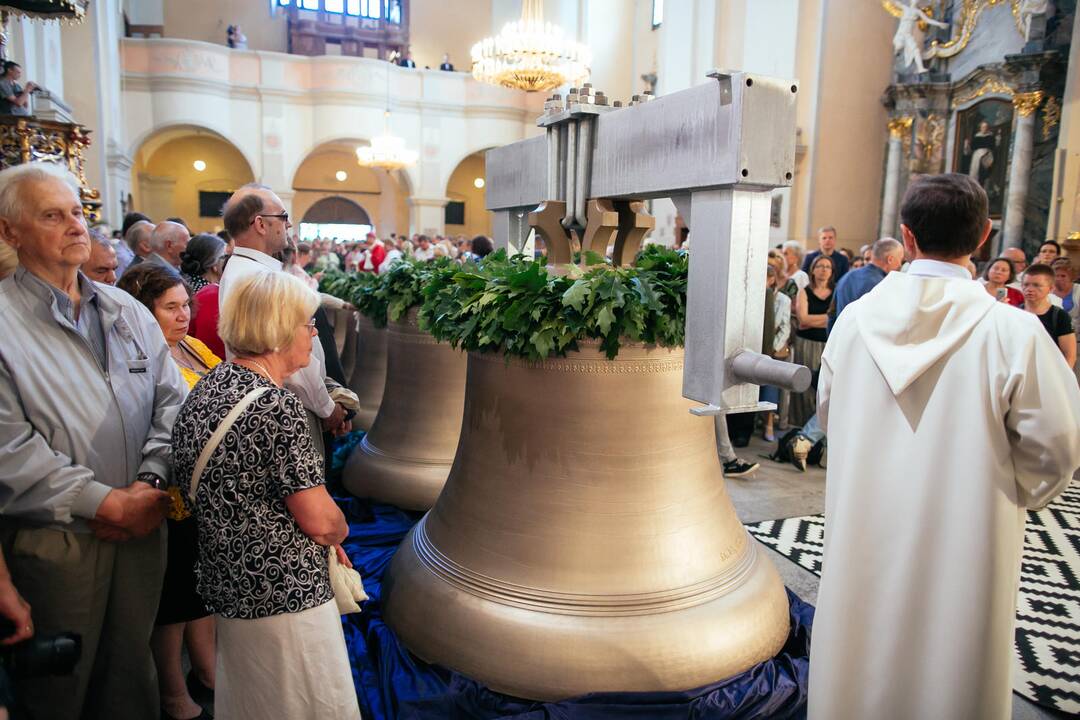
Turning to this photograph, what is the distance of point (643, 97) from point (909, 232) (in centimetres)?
88

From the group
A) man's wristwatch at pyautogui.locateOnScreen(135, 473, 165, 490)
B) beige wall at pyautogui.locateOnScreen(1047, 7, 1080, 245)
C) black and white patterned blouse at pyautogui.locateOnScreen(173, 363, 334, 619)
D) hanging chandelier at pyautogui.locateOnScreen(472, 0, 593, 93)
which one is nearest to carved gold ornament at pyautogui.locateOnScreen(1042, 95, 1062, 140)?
beige wall at pyautogui.locateOnScreen(1047, 7, 1080, 245)

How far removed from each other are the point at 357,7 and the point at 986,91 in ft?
65.2

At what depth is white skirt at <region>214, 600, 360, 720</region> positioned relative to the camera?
6.49 feet

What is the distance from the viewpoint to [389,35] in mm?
24938

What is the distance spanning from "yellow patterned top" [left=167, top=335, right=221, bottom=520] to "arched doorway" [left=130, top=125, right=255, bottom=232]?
24216 mm

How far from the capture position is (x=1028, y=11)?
36.8 ft

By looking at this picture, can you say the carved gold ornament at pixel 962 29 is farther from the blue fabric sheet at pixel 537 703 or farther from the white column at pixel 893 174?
the blue fabric sheet at pixel 537 703

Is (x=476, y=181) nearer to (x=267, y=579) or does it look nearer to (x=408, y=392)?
(x=408, y=392)

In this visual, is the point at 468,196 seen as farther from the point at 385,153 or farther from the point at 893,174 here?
the point at 893,174

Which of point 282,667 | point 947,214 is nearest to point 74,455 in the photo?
point 282,667

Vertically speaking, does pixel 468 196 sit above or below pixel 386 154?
below

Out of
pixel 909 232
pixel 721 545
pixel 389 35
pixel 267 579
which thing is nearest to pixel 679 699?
pixel 721 545

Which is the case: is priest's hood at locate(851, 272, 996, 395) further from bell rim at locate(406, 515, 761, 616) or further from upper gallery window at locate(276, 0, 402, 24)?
upper gallery window at locate(276, 0, 402, 24)

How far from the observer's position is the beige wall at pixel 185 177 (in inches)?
981
